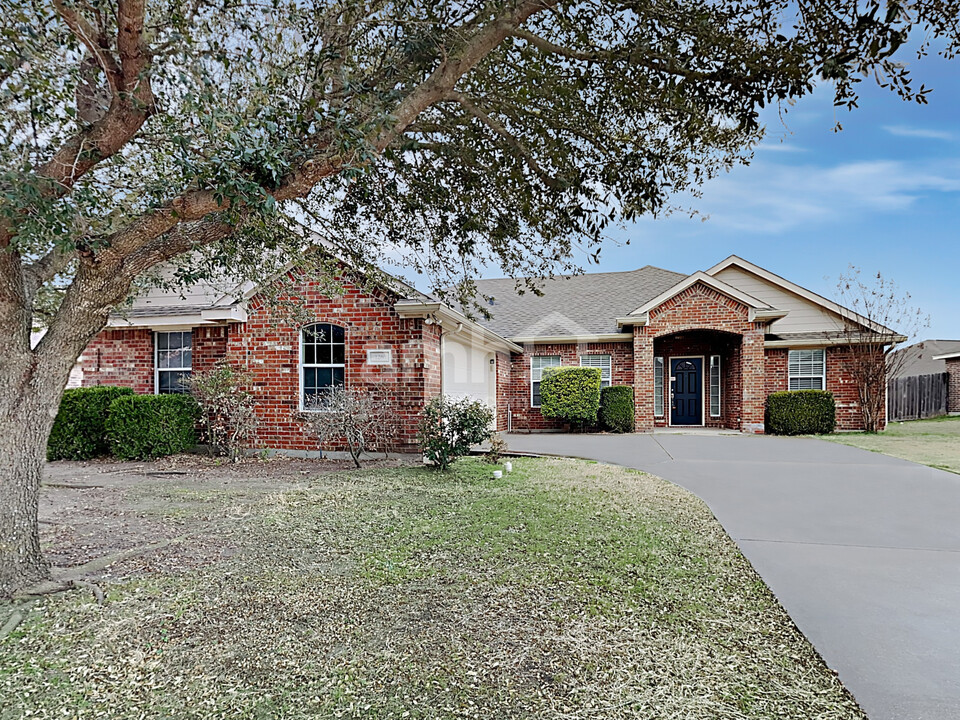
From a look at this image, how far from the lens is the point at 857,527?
5.77 metres

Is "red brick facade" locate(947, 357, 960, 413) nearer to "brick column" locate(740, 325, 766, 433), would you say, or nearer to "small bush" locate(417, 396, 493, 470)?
"brick column" locate(740, 325, 766, 433)

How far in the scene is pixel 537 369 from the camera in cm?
1908

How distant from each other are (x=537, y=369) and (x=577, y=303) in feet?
11.8

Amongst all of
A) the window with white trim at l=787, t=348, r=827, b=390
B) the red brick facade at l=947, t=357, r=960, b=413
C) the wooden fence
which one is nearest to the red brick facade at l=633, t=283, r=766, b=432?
the window with white trim at l=787, t=348, r=827, b=390

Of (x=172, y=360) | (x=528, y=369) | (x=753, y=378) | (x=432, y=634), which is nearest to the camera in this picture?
(x=432, y=634)

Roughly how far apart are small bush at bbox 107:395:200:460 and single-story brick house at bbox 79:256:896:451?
1.37 meters

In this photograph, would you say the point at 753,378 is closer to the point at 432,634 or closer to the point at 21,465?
the point at 432,634

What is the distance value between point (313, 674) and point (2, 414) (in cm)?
283

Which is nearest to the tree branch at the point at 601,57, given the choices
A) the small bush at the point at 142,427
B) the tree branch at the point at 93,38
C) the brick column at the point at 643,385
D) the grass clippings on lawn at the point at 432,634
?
the tree branch at the point at 93,38

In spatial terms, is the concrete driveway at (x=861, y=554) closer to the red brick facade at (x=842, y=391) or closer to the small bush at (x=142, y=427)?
the red brick facade at (x=842, y=391)

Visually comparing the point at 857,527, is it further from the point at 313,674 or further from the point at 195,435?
the point at 195,435

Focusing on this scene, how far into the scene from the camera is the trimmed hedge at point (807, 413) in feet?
53.2

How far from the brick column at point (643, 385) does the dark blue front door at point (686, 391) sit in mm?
1993

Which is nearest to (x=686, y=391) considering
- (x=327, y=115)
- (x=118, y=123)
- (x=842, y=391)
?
(x=842, y=391)
